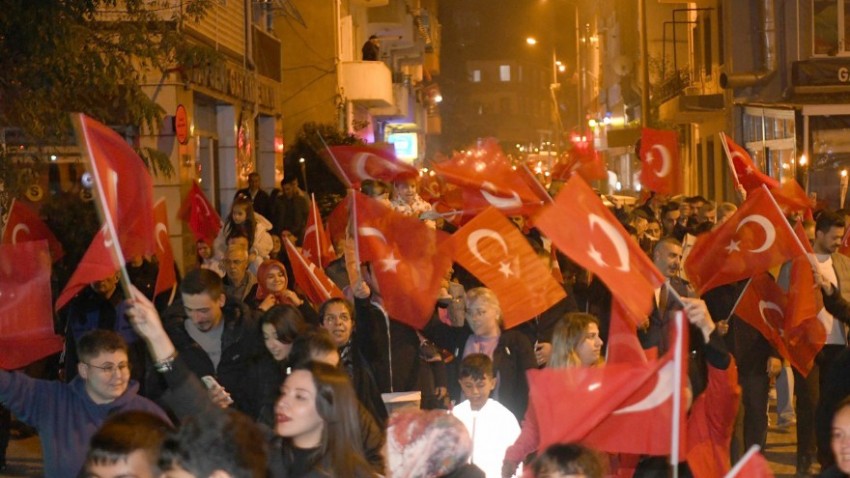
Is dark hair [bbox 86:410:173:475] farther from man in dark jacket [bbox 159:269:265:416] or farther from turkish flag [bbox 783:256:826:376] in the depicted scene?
turkish flag [bbox 783:256:826:376]

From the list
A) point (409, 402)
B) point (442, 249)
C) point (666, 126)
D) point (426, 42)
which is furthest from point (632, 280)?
point (426, 42)

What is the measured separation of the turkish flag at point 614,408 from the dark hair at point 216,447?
1.53 m

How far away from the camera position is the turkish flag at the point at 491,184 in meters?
11.6

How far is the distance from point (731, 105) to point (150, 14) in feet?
67.6

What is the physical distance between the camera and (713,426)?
275 inches

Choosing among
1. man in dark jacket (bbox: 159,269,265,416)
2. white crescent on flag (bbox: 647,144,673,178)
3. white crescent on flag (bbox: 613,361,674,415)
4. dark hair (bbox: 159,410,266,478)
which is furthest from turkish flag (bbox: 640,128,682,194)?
dark hair (bbox: 159,410,266,478)

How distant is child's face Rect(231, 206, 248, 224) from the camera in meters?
14.0

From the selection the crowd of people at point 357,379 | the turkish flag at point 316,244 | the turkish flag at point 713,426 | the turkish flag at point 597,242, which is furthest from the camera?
the turkish flag at point 316,244

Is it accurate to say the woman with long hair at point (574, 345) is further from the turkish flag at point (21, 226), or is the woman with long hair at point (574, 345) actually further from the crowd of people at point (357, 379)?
the turkish flag at point (21, 226)

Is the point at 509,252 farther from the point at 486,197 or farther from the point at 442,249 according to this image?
the point at 486,197

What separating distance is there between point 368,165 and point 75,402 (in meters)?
9.45

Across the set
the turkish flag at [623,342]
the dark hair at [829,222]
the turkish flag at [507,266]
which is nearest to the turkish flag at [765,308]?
the dark hair at [829,222]

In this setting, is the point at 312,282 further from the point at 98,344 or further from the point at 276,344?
the point at 98,344

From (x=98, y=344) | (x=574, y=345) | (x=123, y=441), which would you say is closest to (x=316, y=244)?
(x=574, y=345)
